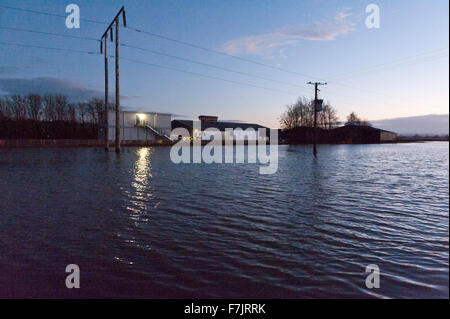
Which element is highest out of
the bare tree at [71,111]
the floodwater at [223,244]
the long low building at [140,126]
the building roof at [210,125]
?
the bare tree at [71,111]

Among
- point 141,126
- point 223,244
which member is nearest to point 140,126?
point 141,126

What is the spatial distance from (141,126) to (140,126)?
0.73 feet

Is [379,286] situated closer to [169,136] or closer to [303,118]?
[169,136]

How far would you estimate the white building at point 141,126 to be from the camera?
59.1 m

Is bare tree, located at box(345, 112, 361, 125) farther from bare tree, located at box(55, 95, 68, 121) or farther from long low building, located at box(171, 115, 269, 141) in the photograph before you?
bare tree, located at box(55, 95, 68, 121)

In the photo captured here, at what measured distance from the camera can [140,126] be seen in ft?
Result: 201

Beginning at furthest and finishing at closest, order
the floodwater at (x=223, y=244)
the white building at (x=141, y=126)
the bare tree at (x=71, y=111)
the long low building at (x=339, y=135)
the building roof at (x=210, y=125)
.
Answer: the long low building at (x=339, y=135) → the bare tree at (x=71, y=111) → the building roof at (x=210, y=125) → the white building at (x=141, y=126) → the floodwater at (x=223, y=244)

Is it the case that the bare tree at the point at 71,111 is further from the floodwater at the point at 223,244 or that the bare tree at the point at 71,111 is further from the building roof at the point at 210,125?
the floodwater at the point at 223,244

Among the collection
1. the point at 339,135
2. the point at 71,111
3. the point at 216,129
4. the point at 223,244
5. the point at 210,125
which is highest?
the point at 71,111

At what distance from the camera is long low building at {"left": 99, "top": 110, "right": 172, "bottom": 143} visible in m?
58.7

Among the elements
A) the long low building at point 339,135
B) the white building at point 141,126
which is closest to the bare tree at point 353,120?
the long low building at point 339,135

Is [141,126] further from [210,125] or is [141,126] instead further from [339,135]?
[339,135]

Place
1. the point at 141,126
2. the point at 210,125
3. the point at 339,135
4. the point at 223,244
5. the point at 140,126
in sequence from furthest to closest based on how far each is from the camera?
1. the point at 339,135
2. the point at 210,125
3. the point at 141,126
4. the point at 140,126
5. the point at 223,244
